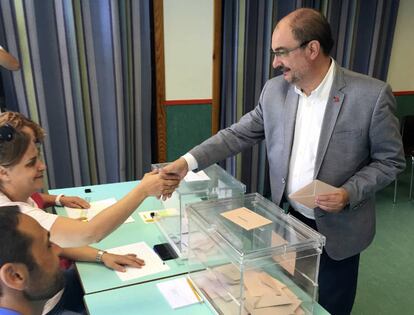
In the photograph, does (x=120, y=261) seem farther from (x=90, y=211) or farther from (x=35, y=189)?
(x=90, y=211)

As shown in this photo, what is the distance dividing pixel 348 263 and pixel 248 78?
225 centimetres

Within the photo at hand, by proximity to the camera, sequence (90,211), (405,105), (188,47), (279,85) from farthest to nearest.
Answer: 1. (405,105)
2. (188,47)
3. (90,211)
4. (279,85)

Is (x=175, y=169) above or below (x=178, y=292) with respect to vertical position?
above

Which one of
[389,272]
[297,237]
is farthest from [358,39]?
[297,237]

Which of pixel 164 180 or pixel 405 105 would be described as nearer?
pixel 164 180

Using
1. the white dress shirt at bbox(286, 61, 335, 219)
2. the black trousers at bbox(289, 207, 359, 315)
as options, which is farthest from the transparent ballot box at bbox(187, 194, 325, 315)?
the black trousers at bbox(289, 207, 359, 315)

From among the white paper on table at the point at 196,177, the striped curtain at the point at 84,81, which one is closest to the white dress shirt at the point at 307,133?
the white paper on table at the point at 196,177

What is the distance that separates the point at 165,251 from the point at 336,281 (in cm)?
85

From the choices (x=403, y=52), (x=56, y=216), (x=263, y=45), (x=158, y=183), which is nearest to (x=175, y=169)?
(x=158, y=183)

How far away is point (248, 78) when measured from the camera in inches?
143

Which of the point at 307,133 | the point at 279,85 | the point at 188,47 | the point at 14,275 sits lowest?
the point at 14,275

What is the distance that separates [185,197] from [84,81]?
5.67ft

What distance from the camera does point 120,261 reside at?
1507 mm

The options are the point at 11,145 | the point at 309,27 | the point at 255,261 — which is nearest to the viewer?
the point at 255,261
